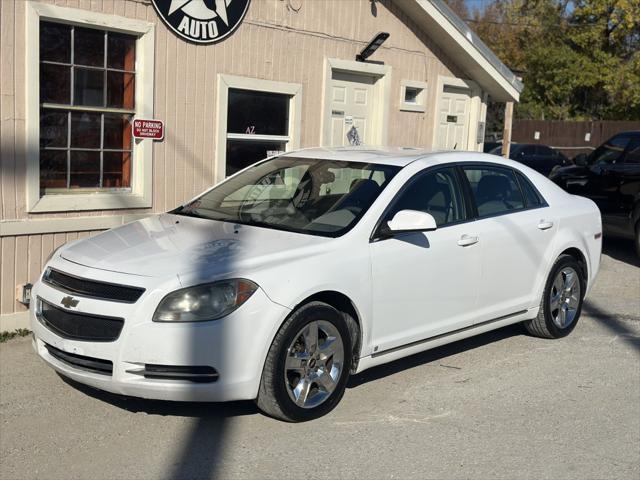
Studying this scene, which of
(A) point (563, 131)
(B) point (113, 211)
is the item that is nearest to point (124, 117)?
(B) point (113, 211)

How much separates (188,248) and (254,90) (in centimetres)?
418

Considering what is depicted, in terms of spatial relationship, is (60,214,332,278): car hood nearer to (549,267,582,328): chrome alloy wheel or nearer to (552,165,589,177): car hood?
(549,267,582,328): chrome alloy wheel

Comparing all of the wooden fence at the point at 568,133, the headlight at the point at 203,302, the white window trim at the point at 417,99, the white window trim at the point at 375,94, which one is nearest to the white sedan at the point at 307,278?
the headlight at the point at 203,302

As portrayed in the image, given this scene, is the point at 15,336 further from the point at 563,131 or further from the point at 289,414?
the point at 563,131

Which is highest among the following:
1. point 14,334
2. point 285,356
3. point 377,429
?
point 285,356

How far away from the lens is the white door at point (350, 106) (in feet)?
32.1

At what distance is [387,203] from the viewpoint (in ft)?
17.6

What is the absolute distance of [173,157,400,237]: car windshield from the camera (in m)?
5.36

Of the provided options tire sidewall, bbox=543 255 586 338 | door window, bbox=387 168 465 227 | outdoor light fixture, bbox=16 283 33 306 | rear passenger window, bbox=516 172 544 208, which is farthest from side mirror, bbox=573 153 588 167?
outdoor light fixture, bbox=16 283 33 306

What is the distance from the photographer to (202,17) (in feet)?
26.4

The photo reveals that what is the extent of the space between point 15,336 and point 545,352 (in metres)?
4.54

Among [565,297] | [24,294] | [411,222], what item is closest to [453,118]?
[565,297]

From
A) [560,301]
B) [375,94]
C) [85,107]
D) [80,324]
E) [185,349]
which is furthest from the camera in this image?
[375,94]

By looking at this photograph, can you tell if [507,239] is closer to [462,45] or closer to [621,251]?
[462,45]
